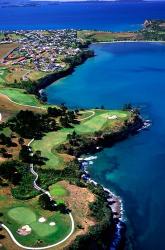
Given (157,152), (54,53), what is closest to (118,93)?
(157,152)

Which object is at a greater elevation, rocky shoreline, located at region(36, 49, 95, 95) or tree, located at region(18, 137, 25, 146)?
rocky shoreline, located at region(36, 49, 95, 95)

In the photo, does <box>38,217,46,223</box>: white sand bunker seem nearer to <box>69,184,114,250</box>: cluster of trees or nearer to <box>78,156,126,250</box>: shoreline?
<box>69,184,114,250</box>: cluster of trees

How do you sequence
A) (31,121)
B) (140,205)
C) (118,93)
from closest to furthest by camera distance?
(140,205) → (31,121) → (118,93)

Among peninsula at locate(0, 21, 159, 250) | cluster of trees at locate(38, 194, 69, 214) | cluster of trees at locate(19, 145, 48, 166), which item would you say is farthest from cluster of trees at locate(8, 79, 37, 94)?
cluster of trees at locate(38, 194, 69, 214)

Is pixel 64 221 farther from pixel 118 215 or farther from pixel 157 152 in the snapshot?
pixel 157 152

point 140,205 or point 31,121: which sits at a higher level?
point 31,121

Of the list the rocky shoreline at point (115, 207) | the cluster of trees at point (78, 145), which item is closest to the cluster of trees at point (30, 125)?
the cluster of trees at point (78, 145)

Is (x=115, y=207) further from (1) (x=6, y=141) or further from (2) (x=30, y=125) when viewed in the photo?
(2) (x=30, y=125)
